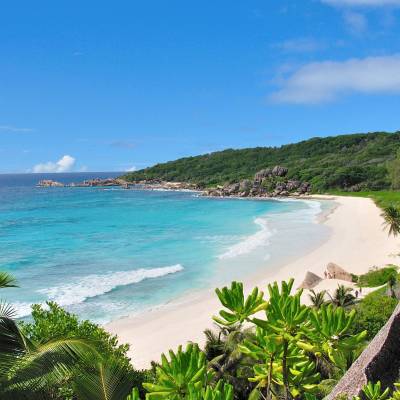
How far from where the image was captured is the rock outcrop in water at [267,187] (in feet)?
385

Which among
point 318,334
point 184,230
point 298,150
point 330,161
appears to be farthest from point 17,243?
point 298,150

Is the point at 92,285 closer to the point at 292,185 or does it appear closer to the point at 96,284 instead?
the point at 96,284

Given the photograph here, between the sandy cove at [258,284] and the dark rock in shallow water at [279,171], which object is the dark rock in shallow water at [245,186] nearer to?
the dark rock in shallow water at [279,171]

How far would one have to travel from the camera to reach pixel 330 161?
5531 inches

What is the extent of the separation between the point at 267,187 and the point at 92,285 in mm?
95309

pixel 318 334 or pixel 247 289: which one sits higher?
pixel 318 334

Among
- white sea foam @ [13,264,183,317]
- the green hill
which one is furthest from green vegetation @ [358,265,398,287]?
the green hill

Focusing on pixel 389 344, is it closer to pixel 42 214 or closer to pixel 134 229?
pixel 134 229

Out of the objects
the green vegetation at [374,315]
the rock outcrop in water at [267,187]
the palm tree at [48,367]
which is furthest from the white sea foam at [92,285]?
the rock outcrop in water at [267,187]

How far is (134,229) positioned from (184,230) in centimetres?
736

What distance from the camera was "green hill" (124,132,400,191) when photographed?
11388 centimetres

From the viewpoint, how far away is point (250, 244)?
4603cm

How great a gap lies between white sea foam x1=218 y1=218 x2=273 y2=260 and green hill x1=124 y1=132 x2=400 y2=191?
44369 millimetres

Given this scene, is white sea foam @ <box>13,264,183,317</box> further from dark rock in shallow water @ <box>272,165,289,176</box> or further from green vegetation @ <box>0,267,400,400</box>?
dark rock in shallow water @ <box>272,165,289,176</box>
